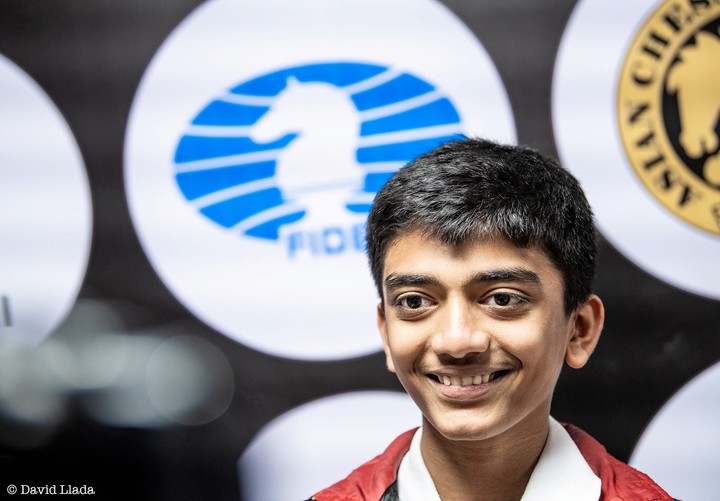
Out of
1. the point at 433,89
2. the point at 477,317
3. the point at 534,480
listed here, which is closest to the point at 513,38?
the point at 433,89

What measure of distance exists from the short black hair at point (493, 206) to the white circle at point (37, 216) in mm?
894

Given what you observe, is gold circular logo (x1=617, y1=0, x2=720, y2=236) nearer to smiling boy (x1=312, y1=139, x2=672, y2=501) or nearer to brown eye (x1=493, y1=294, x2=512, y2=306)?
smiling boy (x1=312, y1=139, x2=672, y2=501)

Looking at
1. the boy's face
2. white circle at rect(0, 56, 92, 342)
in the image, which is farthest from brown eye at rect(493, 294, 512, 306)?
white circle at rect(0, 56, 92, 342)

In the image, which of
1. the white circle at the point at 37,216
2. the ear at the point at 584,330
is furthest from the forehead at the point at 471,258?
the white circle at the point at 37,216

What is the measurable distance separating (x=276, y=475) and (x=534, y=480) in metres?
0.82

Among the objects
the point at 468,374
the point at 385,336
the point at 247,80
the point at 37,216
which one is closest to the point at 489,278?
the point at 468,374

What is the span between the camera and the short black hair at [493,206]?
Answer: 4.09ft

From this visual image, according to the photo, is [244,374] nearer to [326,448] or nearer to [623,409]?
[326,448]

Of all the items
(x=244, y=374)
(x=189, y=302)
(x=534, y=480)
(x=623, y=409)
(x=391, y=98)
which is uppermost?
(x=391, y=98)

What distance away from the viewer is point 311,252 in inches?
75.2

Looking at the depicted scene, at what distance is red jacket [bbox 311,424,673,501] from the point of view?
1.31m

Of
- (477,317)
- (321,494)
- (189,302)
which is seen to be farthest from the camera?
(189,302)

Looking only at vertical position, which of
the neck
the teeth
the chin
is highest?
the teeth

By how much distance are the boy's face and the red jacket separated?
0.19m
